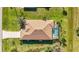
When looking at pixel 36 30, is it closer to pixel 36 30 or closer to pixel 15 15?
pixel 36 30

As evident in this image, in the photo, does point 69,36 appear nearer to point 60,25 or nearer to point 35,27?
point 60,25

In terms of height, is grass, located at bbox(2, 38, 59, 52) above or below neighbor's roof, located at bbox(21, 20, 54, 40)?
below

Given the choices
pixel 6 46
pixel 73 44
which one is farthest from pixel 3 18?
pixel 73 44

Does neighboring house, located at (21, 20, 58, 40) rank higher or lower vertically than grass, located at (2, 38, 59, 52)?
higher

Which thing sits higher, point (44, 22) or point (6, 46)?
point (44, 22)

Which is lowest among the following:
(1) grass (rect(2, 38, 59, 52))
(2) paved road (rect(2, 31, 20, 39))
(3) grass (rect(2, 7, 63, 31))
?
(1) grass (rect(2, 38, 59, 52))

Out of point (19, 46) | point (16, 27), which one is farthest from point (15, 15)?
point (19, 46)

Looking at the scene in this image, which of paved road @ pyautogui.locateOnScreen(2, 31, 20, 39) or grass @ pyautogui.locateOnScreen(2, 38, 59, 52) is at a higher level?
paved road @ pyautogui.locateOnScreen(2, 31, 20, 39)
